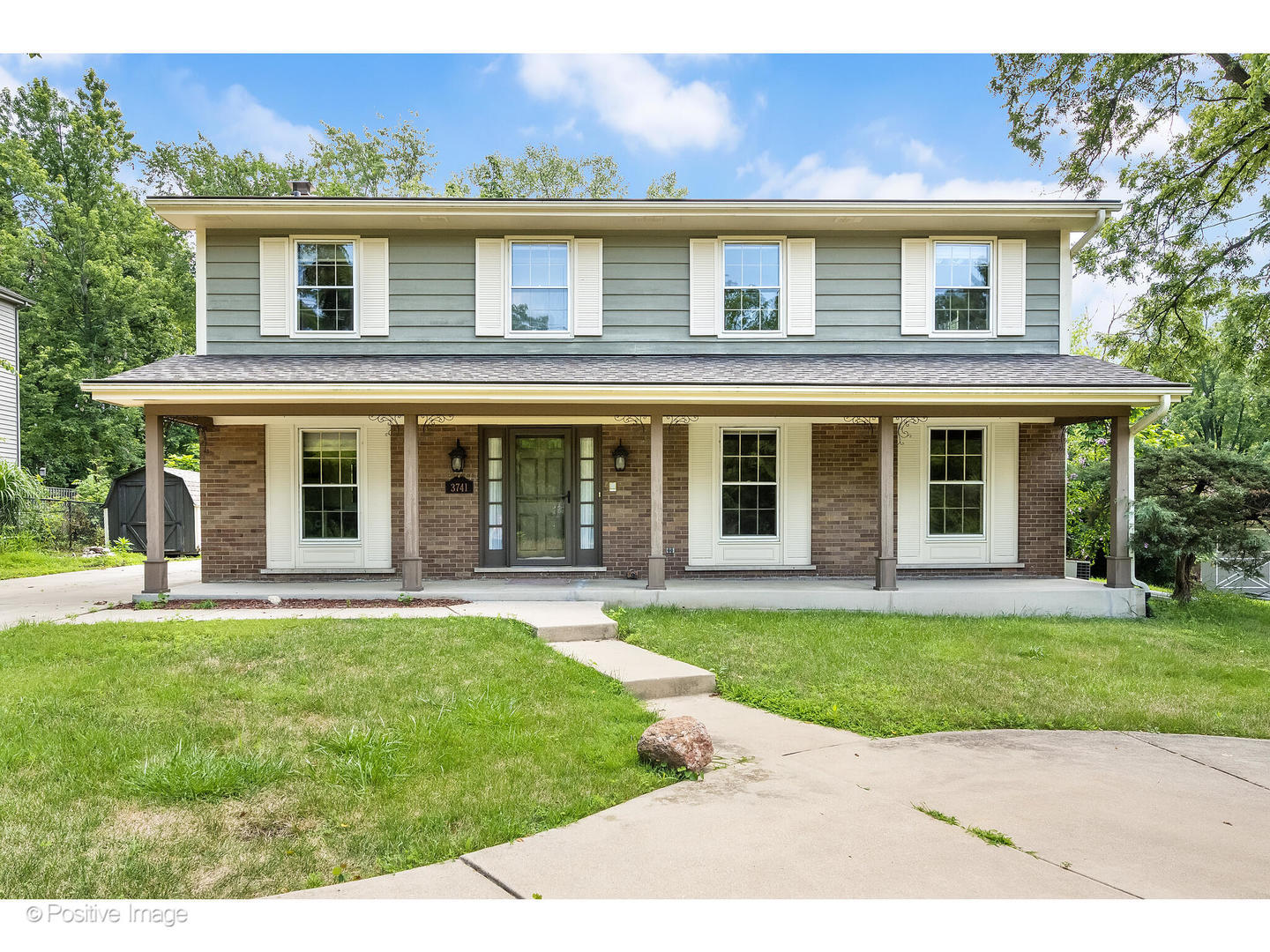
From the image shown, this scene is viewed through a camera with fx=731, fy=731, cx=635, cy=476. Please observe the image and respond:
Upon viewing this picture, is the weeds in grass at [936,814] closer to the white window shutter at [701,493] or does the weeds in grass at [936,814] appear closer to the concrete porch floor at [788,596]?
the concrete porch floor at [788,596]

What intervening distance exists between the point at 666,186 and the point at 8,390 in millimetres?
19970

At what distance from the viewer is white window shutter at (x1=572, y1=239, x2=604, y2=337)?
34.7 feet

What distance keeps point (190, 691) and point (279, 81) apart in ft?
58.8

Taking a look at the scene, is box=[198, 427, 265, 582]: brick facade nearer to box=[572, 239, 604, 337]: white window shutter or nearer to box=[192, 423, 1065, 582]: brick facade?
box=[192, 423, 1065, 582]: brick facade

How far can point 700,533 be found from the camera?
10.5 meters

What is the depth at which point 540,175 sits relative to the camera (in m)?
Answer: 25.6

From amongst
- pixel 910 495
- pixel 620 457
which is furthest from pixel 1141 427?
pixel 620 457

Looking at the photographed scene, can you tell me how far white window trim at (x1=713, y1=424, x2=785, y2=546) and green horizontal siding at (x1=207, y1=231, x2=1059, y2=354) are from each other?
118 cm

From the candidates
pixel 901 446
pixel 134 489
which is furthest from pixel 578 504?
pixel 134 489

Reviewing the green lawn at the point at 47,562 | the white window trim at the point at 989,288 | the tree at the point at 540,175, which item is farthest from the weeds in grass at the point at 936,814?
the tree at the point at 540,175

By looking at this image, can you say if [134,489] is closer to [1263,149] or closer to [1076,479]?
[1076,479]

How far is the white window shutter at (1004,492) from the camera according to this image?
1059 cm

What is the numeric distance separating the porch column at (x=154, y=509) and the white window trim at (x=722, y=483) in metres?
7.06

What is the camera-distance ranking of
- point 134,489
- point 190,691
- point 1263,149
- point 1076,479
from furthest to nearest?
point 134,489, point 1076,479, point 1263,149, point 190,691
